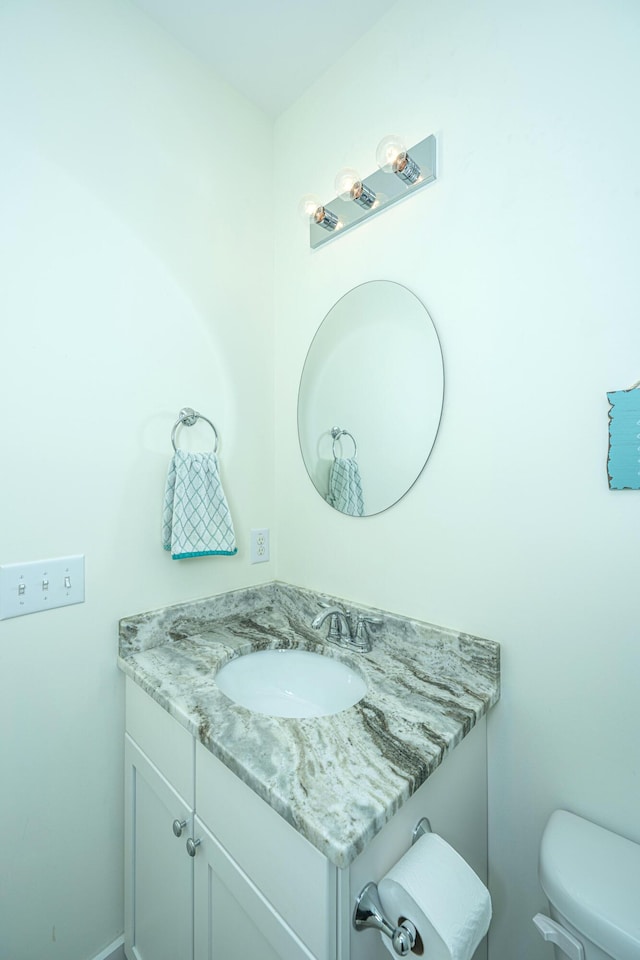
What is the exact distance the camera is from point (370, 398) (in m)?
1.20

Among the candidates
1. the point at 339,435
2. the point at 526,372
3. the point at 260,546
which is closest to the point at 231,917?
the point at 260,546

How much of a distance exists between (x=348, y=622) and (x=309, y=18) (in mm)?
Result: 1708

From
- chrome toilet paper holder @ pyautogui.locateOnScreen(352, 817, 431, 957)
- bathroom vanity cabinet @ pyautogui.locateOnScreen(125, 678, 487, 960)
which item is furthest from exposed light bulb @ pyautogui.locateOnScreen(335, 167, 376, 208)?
chrome toilet paper holder @ pyautogui.locateOnScreen(352, 817, 431, 957)

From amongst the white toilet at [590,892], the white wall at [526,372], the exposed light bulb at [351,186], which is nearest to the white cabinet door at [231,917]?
the white toilet at [590,892]

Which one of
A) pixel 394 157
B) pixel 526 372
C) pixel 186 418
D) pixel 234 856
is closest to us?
pixel 234 856

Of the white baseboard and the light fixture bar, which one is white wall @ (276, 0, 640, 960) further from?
→ the white baseboard

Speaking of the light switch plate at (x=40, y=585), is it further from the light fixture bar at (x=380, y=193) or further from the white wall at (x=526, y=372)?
the light fixture bar at (x=380, y=193)

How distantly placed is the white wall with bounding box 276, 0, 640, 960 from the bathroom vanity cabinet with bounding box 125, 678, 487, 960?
0.56 ft

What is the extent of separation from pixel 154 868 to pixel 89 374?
47.6 inches

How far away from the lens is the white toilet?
62cm

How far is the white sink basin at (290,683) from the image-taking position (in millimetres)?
1036

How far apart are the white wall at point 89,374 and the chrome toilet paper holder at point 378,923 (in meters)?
0.80

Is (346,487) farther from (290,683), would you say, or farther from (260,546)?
(290,683)

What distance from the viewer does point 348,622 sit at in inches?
46.4
